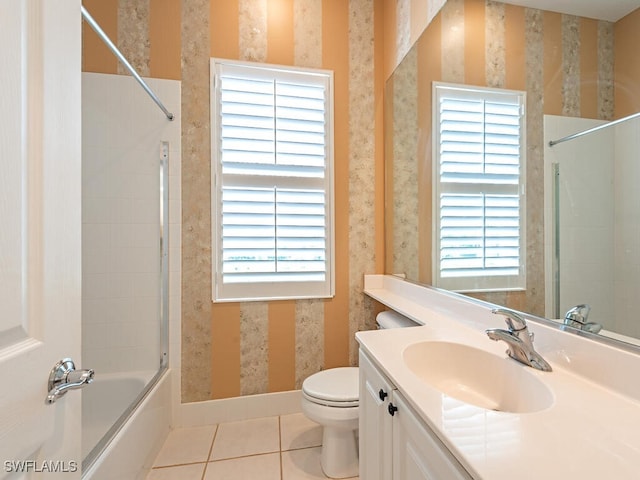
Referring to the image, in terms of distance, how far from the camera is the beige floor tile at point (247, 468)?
1387mm

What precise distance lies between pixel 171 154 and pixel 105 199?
0.48 meters

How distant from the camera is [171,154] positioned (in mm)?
1798

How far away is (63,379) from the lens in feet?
1.86

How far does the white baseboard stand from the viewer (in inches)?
70.1

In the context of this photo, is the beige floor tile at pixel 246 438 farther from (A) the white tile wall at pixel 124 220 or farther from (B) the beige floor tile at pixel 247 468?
(A) the white tile wall at pixel 124 220

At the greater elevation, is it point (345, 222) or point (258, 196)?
point (258, 196)

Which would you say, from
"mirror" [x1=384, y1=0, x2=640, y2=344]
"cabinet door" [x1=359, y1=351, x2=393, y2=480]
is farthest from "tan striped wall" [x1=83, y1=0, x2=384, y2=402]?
"cabinet door" [x1=359, y1=351, x2=393, y2=480]

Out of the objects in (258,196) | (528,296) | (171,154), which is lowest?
(528,296)

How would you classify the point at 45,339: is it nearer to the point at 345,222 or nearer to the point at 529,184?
the point at 529,184

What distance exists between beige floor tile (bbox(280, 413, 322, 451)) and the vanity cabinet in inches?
25.0

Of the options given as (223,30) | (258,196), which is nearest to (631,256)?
(258,196)

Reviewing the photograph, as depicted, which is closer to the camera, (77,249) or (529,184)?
(77,249)

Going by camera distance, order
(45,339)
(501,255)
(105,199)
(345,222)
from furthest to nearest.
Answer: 1. (345,222)
2. (105,199)
3. (501,255)
4. (45,339)

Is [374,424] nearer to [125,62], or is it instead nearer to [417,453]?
[417,453]
